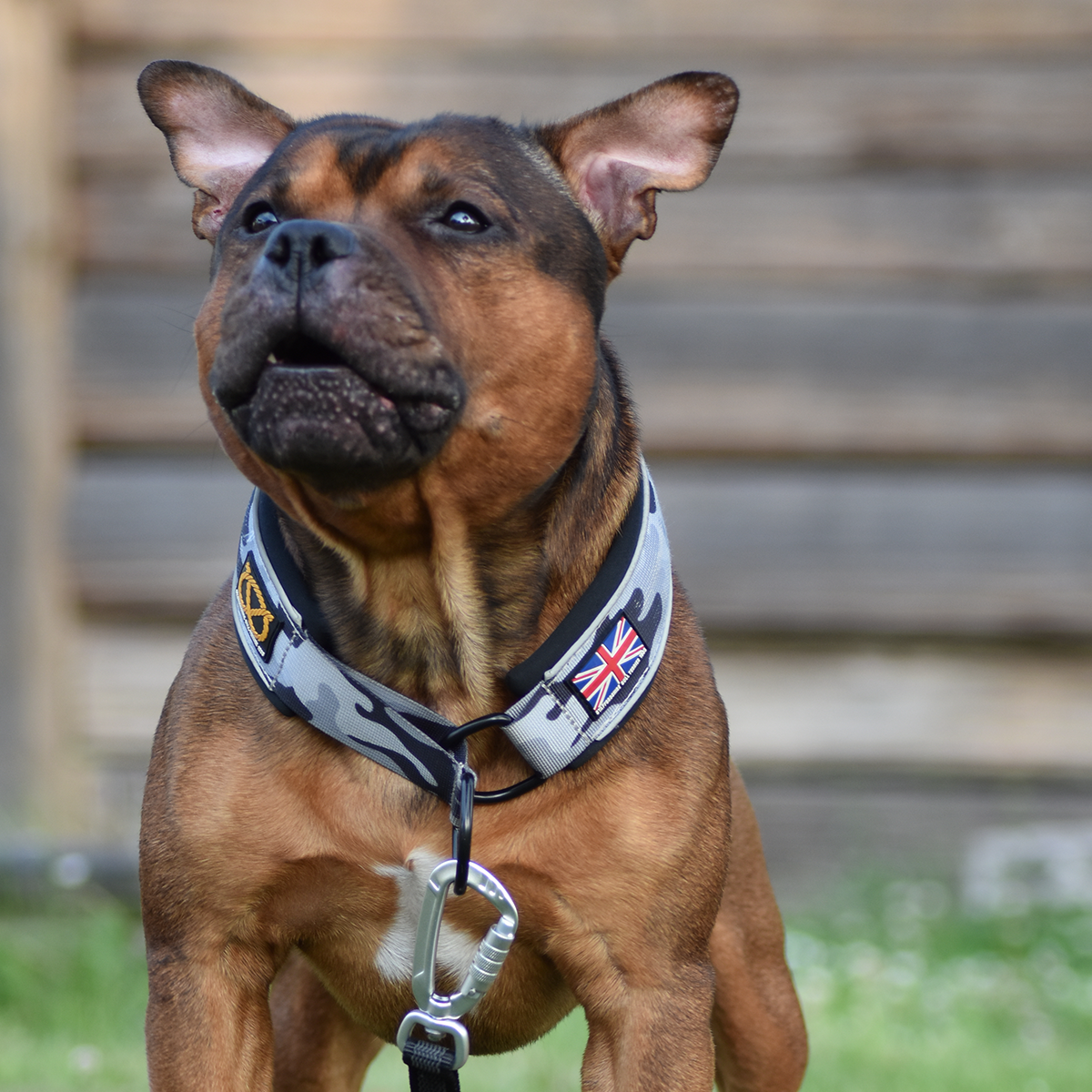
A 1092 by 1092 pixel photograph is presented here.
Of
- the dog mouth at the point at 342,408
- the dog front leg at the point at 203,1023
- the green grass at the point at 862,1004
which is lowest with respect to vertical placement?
the green grass at the point at 862,1004

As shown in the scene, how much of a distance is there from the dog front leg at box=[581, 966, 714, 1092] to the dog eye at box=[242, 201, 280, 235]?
1394mm

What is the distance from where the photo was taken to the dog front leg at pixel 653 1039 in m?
2.69

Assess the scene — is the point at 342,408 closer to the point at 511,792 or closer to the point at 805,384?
the point at 511,792

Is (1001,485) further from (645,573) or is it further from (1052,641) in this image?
(645,573)

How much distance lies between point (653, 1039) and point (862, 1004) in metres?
2.54

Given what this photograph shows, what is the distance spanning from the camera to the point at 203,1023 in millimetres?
2684

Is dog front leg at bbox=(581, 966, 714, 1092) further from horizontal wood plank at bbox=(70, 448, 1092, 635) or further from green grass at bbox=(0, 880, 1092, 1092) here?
horizontal wood plank at bbox=(70, 448, 1092, 635)

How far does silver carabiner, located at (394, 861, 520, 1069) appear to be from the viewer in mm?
2682

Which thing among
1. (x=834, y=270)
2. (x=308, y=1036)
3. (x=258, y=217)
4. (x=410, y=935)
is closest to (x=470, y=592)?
(x=410, y=935)

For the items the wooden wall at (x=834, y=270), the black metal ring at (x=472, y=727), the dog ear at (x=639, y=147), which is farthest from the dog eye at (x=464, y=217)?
the wooden wall at (x=834, y=270)

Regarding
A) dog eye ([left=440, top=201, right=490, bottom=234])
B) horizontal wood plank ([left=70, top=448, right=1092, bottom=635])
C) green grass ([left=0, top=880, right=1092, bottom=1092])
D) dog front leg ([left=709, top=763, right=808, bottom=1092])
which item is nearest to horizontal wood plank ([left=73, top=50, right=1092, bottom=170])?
horizontal wood plank ([left=70, top=448, right=1092, bottom=635])

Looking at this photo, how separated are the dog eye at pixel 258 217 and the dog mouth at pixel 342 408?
0.33 meters

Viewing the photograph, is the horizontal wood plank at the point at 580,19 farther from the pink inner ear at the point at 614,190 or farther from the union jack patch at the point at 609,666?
the union jack patch at the point at 609,666

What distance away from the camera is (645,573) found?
2.86 metres
